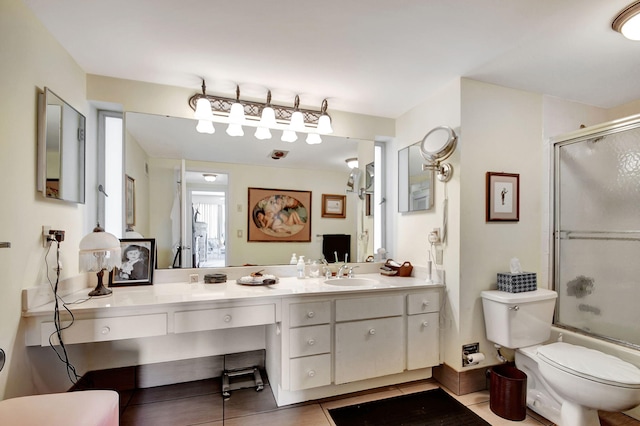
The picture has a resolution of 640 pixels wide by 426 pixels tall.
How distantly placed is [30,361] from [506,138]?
129 inches

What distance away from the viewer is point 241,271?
7.43 feet

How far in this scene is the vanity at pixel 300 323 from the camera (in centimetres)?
153

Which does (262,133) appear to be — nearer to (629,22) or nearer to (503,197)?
(503,197)

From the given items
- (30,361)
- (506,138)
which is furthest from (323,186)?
(30,361)

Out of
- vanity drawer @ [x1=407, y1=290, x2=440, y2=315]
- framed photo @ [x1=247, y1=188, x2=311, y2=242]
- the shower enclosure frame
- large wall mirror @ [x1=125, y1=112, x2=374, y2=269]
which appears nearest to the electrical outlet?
large wall mirror @ [x1=125, y1=112, x2=374, y2=269]

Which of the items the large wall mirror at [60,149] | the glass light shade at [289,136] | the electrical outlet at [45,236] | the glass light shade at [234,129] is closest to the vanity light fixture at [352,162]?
the glass light shade at [289,136]

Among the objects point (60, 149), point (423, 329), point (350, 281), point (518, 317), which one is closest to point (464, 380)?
point (423, 329)

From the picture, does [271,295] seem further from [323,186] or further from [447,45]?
[447,45]

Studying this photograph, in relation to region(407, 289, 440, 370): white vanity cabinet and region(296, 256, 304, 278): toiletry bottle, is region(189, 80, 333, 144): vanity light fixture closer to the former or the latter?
region(296, 256, 304, 278): toiletry bottle

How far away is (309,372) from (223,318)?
0.66m

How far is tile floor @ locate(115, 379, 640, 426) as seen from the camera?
173cm

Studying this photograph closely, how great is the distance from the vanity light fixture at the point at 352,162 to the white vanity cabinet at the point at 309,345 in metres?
1.30

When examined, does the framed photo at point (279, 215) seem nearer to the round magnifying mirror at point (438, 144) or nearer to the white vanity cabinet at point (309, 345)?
the white vanity cabinet at point (309, 345)

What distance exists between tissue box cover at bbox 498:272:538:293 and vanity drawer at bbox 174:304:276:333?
5.31 ft
